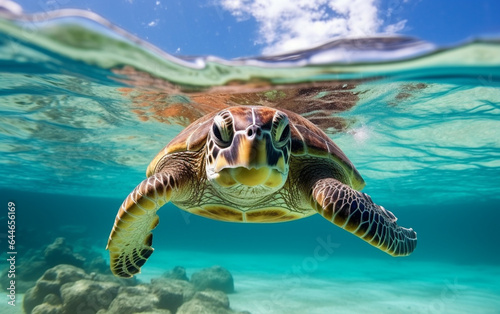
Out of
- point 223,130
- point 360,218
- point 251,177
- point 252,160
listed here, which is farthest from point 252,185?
point 360,218

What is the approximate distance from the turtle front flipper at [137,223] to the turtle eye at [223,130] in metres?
1.10

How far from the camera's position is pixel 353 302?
1222cm

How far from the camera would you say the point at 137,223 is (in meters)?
3.87

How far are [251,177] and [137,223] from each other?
194cm

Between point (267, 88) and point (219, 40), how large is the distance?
2615 mm

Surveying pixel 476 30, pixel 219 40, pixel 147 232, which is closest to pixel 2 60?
pixel 219 40

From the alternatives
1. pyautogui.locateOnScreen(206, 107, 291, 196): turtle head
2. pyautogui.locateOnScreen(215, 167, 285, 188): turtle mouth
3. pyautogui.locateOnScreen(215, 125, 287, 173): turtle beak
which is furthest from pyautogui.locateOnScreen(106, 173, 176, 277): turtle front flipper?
pyautogui.locateOnScreen(215, 125, 287, 173): turtle beak

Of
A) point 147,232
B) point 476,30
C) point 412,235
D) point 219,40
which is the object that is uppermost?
point 476,30

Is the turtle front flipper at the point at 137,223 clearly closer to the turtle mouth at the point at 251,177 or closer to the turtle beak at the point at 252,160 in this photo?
the turtle mouth at the point at 251,177

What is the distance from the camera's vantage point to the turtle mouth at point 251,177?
2.81m

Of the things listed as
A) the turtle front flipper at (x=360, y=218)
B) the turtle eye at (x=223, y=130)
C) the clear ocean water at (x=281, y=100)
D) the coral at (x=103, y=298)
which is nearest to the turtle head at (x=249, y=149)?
the turtle eye at (x=223, y=130)

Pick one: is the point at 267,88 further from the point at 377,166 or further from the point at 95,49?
the point at 377,166

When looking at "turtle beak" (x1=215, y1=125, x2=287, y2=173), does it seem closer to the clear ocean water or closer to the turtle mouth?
the turtle mouth

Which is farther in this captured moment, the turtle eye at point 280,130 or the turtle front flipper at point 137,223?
the turtle front flipper at point 137,223
